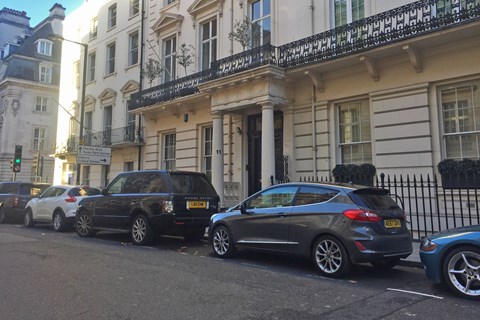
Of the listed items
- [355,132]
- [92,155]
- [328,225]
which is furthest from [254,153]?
[328,225]

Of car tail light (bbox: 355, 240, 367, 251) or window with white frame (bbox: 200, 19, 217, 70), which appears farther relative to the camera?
window with white frame (bbox: 200, 19, 217, 70)

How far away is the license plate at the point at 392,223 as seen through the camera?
22.8 feet

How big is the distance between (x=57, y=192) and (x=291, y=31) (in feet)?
34.2

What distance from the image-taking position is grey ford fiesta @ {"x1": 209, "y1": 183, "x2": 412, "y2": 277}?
6718 millimetres

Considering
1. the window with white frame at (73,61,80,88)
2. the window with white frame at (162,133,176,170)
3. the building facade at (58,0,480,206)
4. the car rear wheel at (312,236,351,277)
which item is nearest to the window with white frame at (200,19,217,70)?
the building facade at (58,0,480,206)

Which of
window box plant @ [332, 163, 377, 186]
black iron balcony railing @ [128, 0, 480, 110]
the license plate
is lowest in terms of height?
the license plate

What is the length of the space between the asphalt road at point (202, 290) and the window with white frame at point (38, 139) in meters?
39.6

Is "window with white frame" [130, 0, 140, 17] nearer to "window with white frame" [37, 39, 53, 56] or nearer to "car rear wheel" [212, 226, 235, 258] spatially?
"car rear wheel" [212, 226, 235, 258]

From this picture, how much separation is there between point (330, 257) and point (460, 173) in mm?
5771

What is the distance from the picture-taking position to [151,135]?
21359 mm

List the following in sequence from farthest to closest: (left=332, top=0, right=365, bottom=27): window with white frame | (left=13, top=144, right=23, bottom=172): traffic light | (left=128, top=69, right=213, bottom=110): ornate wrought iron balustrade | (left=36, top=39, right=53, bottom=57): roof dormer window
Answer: (left=36, top=39, right=53, bottom=57): roof dormer window → (left=13, top=144, right=23, bottom=172): traffic light → (left=128, top=69, right=213, bottom=110): ornate wrought iron balustrade → (left=332, top=0, right=365, bottom=27): window with white frame

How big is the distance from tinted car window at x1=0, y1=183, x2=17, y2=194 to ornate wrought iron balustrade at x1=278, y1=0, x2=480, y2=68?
12.6m

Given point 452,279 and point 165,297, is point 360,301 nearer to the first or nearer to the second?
point 452,279

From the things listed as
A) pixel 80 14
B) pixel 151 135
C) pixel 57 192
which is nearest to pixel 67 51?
pixel 80 14
